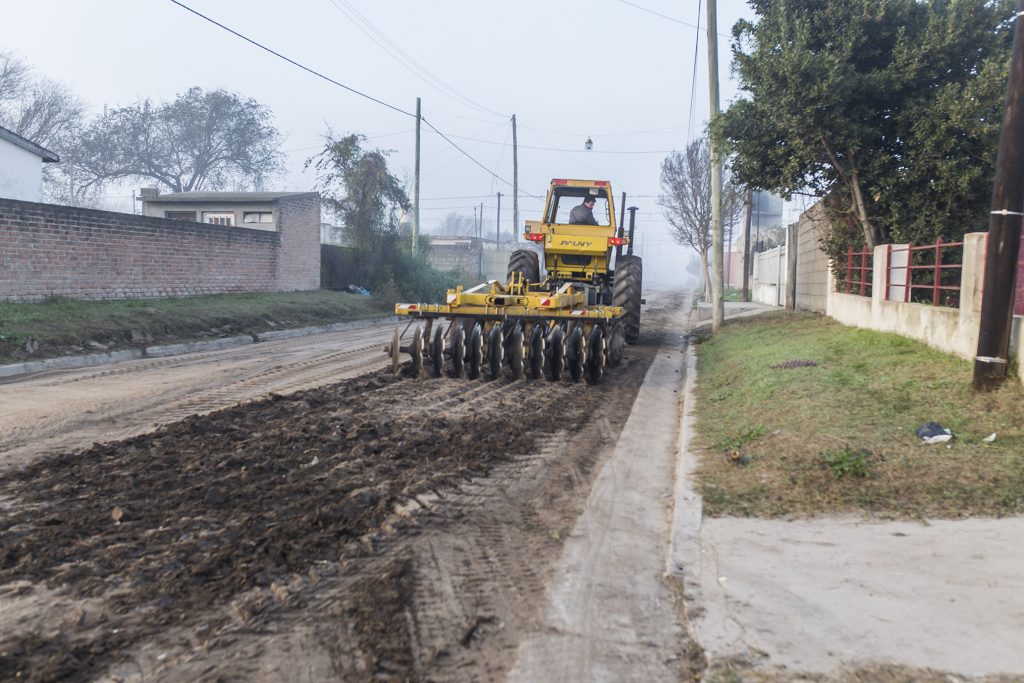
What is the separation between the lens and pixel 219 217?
3203cm

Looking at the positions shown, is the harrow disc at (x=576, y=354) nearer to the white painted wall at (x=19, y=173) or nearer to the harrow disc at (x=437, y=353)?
the harrow disc at (x=437, y=353)

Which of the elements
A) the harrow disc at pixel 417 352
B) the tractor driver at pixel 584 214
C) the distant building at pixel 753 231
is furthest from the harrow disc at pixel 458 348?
the distant building at pixel 753 231

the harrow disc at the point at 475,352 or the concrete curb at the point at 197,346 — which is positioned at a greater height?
the harrow disc at the point at 475,352

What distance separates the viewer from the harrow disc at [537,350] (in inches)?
466

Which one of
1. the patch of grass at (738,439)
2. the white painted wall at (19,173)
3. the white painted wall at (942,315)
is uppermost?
the white painted wall at (19,173)

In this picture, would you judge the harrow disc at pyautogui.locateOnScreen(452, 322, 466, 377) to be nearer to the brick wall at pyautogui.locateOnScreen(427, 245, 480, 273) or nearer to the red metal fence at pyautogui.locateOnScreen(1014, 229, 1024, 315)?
the red metal fence at pyautogui.locateOnScreen(1014, 229, 1024, 315)

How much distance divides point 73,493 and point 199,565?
190 centimetres

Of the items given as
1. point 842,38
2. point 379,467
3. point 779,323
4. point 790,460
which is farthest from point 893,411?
point 779,323

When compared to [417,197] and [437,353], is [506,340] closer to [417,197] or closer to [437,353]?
[437,353]

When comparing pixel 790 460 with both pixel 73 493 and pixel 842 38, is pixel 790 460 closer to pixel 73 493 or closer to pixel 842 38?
pixel 73 493

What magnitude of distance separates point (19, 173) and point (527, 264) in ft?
63.1

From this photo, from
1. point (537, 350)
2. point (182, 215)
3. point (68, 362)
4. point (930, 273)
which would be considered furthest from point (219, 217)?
point (930, 273)

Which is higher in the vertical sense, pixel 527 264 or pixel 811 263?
pixel 811 263

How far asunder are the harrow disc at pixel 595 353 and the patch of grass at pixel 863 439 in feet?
4.52
